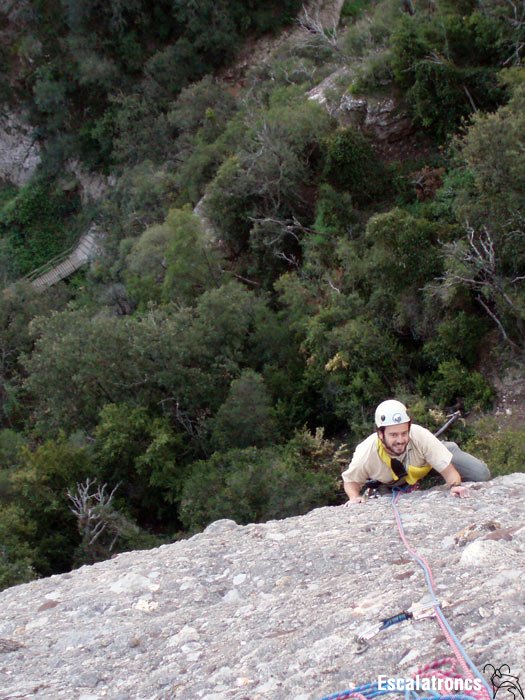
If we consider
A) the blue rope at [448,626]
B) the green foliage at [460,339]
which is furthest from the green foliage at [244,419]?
the blue rope at [448,626]

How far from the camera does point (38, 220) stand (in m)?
35.3

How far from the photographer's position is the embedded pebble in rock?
4.18 m

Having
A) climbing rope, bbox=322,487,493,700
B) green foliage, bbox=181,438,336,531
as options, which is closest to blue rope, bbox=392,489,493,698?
climbing rope, bbox=322,487,493,700

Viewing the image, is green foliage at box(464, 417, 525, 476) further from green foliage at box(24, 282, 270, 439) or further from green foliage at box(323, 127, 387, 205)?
green foliage at box(323, 127, 387, 205)

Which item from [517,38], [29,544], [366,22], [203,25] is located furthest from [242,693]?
[203,25]

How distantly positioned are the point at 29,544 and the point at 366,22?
2254 centimetres

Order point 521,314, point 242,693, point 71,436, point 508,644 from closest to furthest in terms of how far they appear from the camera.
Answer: point 508,644 → point 242,693 → point 521,314 → point 71,436

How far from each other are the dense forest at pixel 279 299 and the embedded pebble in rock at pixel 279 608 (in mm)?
5771

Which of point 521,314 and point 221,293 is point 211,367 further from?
point 521,314

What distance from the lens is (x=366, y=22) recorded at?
2533cm

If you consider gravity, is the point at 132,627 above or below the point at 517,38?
above

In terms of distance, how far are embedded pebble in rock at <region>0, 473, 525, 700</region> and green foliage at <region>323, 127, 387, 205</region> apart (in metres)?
15.9

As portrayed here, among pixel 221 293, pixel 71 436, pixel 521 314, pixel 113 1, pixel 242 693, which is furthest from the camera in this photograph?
pixel 113 1

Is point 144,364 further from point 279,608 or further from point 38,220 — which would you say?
point 38,220
